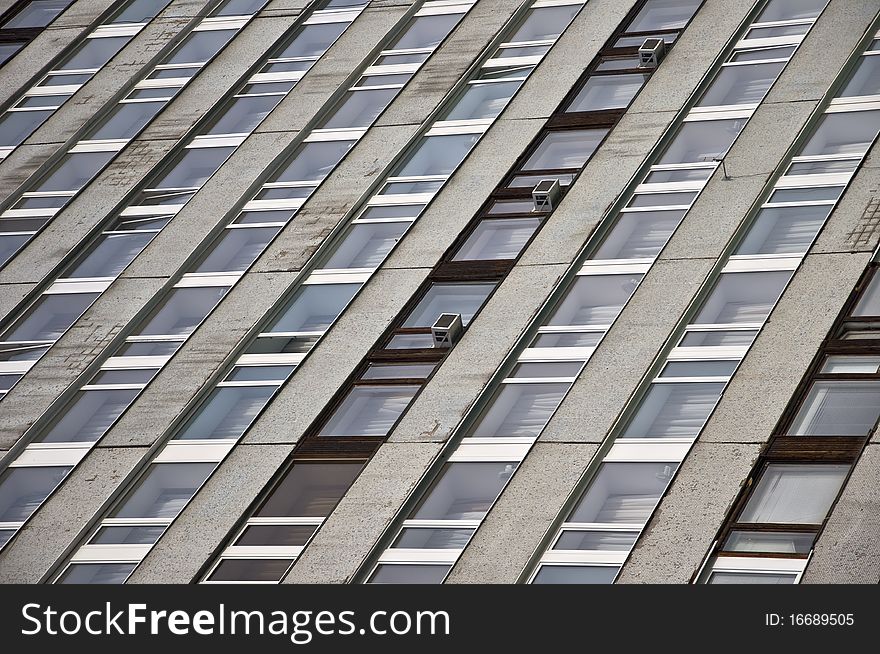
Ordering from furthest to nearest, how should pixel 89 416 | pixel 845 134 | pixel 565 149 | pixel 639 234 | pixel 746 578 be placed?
pixel 565 149, pixel 845 134, pixel 89 416, pixel 639 234, pixel 746 578

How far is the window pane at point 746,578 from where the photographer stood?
19.9m

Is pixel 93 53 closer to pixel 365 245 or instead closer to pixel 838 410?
pixel 365 245

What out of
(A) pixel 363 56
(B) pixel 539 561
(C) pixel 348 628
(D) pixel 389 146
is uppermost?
(A) pixel 363 56

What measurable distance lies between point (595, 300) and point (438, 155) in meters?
6.03

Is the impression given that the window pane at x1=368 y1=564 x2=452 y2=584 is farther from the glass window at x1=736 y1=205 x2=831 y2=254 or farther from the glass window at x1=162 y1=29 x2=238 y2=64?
the glass window at x1=162 y1=29 x2=238 y2=64

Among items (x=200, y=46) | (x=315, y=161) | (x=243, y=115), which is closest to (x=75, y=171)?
(x=243, y=115)

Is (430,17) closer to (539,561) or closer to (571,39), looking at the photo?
(571,39)

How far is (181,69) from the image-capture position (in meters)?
34.6

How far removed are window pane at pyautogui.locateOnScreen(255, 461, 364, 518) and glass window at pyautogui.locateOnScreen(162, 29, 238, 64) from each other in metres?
14.5

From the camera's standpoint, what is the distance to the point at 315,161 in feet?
100

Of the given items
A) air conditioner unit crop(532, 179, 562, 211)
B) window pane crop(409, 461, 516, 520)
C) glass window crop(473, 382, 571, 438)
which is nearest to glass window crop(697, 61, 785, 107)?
air conditioner unit crop(532, 179, 562, 211)

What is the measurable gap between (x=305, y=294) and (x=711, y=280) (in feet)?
25.3

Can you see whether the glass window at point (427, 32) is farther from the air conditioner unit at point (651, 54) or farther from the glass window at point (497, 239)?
the glass window at point (497, 239)

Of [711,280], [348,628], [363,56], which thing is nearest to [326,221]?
[363,56]
